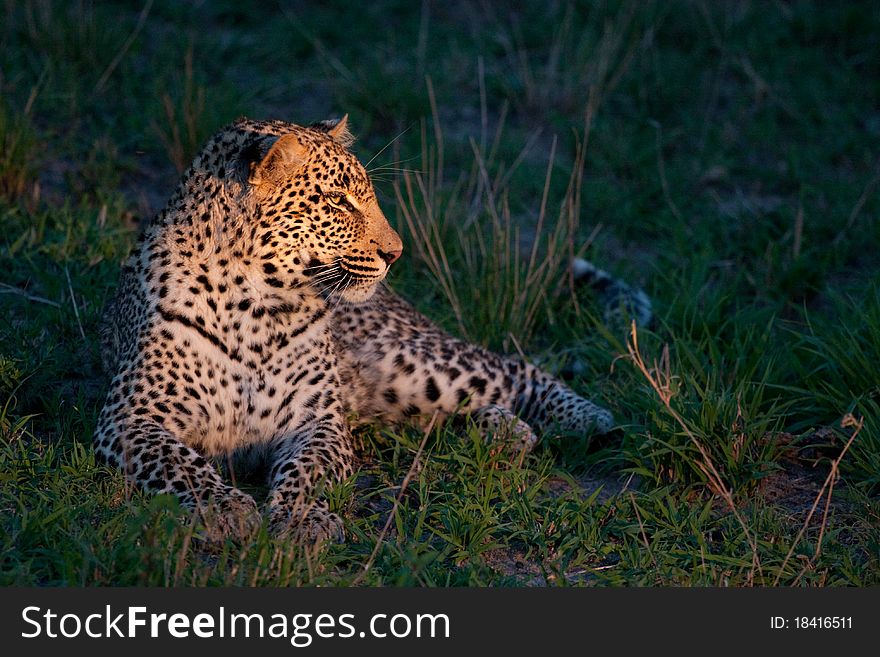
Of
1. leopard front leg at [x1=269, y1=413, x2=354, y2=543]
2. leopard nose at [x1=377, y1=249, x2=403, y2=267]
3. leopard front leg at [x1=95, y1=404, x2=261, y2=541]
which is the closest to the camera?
leopard front leg at [x1=95, y1=404, x2=261, y2=541]

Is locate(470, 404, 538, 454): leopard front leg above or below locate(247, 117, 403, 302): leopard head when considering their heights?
below

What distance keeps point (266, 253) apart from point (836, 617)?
275cm

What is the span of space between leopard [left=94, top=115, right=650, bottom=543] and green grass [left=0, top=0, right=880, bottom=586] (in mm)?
238

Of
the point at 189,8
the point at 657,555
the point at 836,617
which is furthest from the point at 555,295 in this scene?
the point at 189,8

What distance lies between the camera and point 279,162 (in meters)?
5.21

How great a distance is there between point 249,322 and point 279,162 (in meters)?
0.76

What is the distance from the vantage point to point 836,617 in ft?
14.6

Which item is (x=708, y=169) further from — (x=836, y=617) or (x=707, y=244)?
(x=836, y=617)

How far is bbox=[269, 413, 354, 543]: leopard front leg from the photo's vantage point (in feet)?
16.0

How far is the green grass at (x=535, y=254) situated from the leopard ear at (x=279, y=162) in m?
1.42

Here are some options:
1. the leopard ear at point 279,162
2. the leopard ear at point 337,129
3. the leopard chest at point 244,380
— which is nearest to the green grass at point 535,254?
the leopard chest at point 244,380

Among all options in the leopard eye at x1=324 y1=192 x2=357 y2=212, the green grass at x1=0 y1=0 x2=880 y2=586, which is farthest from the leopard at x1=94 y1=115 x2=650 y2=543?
the green grass at x1=0 y1=0 x2=880 y2=586

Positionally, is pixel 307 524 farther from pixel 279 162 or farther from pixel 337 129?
pixel 337 129

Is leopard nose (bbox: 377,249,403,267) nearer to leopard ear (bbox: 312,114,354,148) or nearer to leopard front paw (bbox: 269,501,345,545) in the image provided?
leopard ear (bbox: 312,114,354,148)
